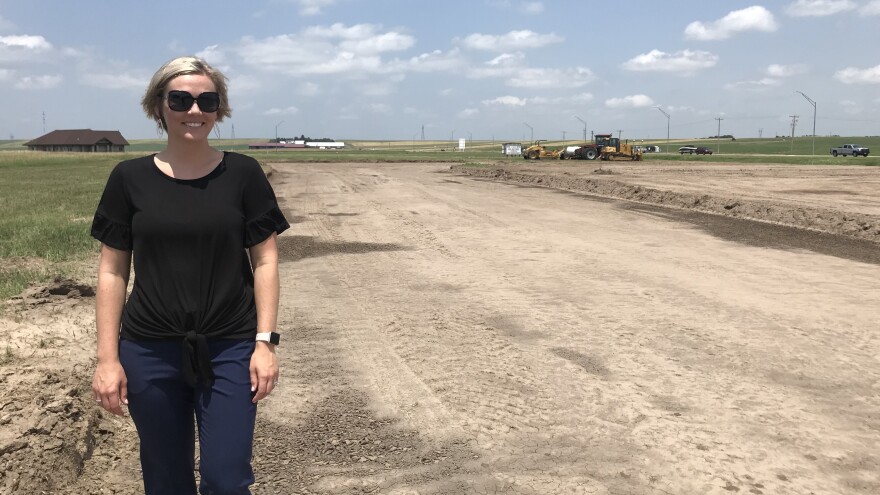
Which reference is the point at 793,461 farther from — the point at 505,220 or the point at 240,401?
the point at 505,220

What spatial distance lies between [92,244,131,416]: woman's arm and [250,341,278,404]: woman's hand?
1.50 feet

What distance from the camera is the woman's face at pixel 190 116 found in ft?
7.89

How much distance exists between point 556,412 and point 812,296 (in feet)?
16.3

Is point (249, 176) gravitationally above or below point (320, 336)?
above

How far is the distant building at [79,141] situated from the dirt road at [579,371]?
118 meters

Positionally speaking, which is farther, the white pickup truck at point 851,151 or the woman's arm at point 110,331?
the white pickup truck at point 851,151

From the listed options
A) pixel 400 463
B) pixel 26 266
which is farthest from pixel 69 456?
pixel 26 266

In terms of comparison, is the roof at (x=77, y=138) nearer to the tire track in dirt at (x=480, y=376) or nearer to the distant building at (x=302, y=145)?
the distant building at (x=302, y=145)

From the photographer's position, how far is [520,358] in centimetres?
593

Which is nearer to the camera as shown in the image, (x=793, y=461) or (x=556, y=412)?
(x=793, y=461)

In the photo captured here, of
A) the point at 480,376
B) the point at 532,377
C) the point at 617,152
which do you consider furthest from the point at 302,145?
the point at 532,377

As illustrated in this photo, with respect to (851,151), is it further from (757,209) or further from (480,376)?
(480,376)

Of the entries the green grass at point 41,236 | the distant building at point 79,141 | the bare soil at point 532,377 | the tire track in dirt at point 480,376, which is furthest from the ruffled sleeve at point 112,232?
the distant building at point 79,141

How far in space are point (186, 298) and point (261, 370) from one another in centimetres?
36
